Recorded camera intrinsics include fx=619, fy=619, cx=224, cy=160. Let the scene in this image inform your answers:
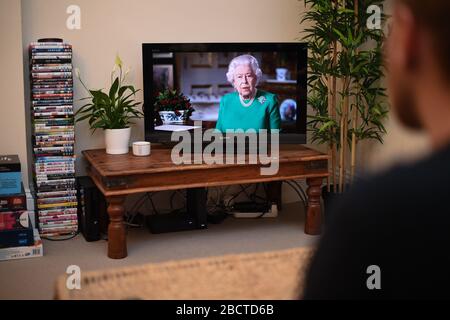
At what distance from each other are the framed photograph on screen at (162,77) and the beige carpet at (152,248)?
920 mm

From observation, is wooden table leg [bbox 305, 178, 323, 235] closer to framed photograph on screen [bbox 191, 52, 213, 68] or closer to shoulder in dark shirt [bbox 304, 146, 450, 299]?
framed photograph on screen [bbox 191, 52, 213, 68]

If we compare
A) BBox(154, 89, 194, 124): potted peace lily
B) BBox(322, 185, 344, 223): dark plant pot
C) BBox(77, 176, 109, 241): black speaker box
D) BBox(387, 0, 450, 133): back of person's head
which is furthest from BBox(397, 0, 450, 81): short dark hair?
BBox(322, 185, 344, 223): dark plant pot

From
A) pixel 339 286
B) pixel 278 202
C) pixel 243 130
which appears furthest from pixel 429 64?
pixel 278 202

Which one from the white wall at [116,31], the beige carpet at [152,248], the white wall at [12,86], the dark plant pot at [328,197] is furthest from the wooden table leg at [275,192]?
the white wall at [12,86]

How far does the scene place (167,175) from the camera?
11.5 ft

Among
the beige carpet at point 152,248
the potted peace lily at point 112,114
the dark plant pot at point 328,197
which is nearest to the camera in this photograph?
the beige carpet at point 152,248

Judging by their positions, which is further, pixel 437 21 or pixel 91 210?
pixel 91 210

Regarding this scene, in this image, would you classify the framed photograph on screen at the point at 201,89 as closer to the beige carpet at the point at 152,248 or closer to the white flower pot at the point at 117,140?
the white flower pot at the point at 117,140

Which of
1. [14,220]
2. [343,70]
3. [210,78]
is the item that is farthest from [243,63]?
[14,220]

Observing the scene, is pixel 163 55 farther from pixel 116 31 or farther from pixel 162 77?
pixel 116 31

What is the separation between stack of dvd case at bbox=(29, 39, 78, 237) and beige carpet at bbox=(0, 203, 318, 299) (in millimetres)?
185

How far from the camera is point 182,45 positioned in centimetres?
384

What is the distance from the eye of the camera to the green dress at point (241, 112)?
12.9 ft

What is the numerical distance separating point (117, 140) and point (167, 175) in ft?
1.64
